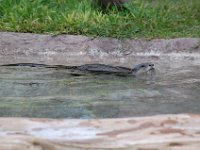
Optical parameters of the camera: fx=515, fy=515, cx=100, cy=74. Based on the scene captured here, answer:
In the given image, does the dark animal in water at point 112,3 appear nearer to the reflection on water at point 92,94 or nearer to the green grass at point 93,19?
the green grass at point 93,19

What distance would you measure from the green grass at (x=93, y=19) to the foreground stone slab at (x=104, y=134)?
197 inches

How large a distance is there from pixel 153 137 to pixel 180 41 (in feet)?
16.2

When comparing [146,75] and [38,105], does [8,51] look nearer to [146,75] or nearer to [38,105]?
[146,75]

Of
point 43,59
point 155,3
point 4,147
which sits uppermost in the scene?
point 155,3

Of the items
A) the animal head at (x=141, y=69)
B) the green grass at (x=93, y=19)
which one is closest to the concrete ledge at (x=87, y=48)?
the green grass at (x=93, y=19)

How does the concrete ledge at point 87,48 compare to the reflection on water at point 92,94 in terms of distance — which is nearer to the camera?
the reflection on water at point 92,94

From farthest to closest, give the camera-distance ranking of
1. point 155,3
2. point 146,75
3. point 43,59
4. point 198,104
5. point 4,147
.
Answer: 1. point 155,3
2. point 43,59
3. point 146,75
4. point 198,104
5. point 4,147

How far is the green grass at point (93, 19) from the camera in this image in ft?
25.2

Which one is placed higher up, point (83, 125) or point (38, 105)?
point (38, 105)

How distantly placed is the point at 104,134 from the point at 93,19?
6.11 metres

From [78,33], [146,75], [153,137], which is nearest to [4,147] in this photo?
[153,137]

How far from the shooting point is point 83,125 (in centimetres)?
244

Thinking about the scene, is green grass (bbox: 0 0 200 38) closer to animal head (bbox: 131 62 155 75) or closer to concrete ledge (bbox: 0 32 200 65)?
concrete ledge (bbox: 0 32 200 65)

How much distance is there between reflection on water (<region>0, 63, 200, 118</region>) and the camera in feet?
12.9
